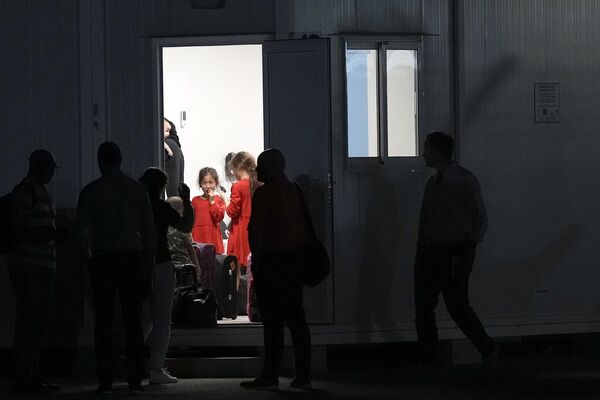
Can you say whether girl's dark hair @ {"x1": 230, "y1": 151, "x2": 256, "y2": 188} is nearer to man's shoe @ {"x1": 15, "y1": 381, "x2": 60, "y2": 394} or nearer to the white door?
the white door

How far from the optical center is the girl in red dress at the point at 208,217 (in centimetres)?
1380

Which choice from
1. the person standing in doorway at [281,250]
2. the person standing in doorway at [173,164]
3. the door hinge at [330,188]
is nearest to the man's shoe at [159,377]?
the person standing in doorway at [281,250]

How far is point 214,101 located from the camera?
15.4 m

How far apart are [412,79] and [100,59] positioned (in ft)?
8.48

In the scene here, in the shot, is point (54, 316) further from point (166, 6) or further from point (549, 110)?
point (549, 110)

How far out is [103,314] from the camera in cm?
988

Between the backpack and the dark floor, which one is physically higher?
the backpack

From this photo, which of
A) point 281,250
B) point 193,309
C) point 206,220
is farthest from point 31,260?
point 206,220

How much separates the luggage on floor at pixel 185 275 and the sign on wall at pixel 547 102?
126 inches

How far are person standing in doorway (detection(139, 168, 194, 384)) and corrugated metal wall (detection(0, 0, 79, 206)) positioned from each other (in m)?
1.35

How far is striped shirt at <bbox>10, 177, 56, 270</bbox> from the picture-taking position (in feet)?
33.3

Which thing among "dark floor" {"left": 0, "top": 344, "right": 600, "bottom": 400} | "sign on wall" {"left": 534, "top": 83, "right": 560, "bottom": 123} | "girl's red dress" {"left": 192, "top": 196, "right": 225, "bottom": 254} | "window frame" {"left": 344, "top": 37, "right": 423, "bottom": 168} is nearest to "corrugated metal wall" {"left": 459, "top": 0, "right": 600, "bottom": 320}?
"sign on wall" {"left": 534, "top": 83, "right": 560, "bottom": 123}

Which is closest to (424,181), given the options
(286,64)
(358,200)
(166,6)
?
(358,200)

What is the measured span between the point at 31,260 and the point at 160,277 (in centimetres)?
96
